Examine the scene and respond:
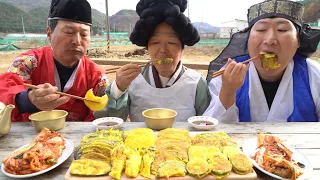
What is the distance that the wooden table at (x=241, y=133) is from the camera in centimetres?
181

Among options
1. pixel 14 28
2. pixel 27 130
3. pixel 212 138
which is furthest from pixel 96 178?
pixel 14 28

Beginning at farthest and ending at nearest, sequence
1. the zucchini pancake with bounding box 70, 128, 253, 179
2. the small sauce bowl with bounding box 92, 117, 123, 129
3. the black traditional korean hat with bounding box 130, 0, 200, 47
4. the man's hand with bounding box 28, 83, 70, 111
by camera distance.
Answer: the black traditional korean hat with bounding box 130, 0, 200, 47, the small sauce bowl with bounding box 92, 117, 123, 129, the man's hand with bounding box 28, 83, 70, 111, the zucchini pancake with bounding box 70, 128, 253, 179

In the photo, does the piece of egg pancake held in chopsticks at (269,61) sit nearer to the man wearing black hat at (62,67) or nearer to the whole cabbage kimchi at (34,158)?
the man wearing black hat at (62,67)

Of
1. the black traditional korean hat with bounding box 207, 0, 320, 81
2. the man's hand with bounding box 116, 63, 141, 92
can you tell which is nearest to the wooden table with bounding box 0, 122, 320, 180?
the man's hand with bounding box 116, 63, 141, 92

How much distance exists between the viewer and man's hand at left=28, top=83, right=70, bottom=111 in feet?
6.50

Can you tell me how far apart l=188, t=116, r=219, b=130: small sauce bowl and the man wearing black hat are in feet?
4.33

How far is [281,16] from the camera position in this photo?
2.47 meters

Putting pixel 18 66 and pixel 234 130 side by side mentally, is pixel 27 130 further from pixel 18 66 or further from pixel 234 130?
pixel 234 130

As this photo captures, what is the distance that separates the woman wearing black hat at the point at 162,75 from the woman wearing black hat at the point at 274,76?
1.01 feet

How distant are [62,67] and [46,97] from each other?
1.07m

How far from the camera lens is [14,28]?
2285 inches

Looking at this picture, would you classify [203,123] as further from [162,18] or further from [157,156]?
[162,18]

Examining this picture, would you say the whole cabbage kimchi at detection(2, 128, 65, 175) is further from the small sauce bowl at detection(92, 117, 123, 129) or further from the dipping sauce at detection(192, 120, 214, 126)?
the dipping sauce at detection(192, 120, 214, 126)

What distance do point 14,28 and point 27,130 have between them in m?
67.2
